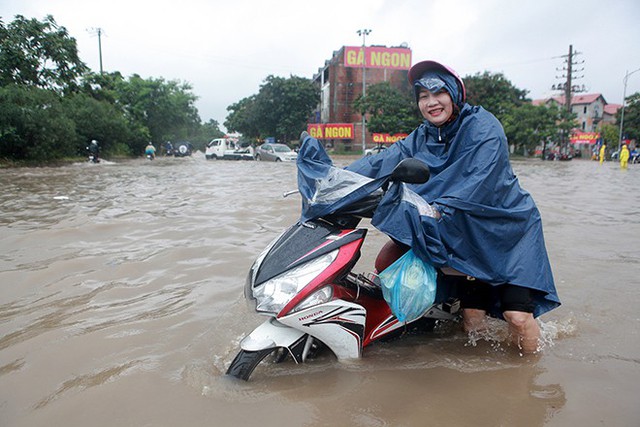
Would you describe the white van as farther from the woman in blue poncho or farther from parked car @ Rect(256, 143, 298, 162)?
the woman in blue poncho

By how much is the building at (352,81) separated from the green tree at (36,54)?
1950cm

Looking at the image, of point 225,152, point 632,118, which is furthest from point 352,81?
point 632,118

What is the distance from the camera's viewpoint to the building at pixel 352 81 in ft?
127

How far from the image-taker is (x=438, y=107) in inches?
91.0

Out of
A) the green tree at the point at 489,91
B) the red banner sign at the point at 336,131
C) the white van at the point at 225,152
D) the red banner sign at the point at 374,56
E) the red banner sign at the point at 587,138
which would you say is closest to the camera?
the white van at the point at 225,152

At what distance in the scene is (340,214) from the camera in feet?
6.92

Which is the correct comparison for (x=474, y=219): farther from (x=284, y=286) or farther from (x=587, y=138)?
(x=587, y=138)

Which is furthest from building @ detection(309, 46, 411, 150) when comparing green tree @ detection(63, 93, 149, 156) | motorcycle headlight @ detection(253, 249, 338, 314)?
motorcycle headlight @ detection(253, 249, 338, 314)

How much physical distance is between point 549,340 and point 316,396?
1.52 meters

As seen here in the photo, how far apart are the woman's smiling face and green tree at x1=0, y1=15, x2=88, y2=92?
80.4 feet

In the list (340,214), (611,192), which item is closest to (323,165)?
(340,214)

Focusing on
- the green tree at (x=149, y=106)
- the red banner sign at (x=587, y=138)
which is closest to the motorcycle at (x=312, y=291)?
the green tree at (x=149, y=106)

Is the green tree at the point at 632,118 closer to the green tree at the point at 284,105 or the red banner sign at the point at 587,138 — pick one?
the red banner sign at the point at 587,138

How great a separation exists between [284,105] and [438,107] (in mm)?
42494
